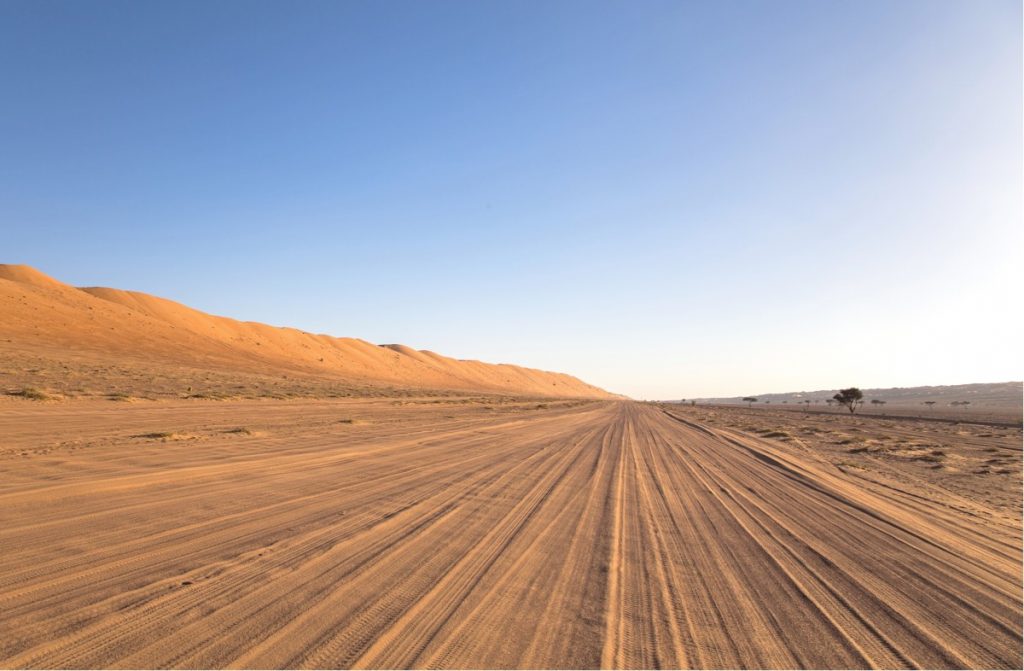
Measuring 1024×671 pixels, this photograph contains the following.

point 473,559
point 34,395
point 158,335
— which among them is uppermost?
point 158,335

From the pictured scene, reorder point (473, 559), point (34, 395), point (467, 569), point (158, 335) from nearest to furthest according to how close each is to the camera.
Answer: point (467, 569) → point (473, 559) → point (34, 395) → point (158, 335)

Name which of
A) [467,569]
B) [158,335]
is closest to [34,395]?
[467,569]

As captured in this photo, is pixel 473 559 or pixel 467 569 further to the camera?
pixel 473 559

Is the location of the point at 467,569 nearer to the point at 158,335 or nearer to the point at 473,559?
the point at 473,559

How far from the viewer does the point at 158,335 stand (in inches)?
2219

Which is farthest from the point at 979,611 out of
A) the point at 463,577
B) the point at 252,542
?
the point at 252,542

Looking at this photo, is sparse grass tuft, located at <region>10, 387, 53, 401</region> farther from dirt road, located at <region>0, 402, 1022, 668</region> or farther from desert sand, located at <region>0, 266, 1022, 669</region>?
dirt road, located at <region>0, 402, 1022, 668</region>

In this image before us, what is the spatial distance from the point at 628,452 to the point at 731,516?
7637mm

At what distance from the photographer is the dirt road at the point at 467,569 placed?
10.2 feet

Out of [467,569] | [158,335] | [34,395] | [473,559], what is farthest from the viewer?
[158,335]

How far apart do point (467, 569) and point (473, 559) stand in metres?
0.28

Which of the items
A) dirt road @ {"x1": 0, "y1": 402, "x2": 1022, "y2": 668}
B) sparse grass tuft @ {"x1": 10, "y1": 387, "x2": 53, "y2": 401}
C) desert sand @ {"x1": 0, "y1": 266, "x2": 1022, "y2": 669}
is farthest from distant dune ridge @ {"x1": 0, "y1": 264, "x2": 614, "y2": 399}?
dirt road @ {"x1": 0, "y1": 402, "x2": 1022, "y2": 668}

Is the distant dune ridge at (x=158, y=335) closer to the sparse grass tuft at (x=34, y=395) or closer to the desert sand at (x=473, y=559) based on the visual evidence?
the sparse grass tuft at (x=34, y=395)

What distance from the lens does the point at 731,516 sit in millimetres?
7191
